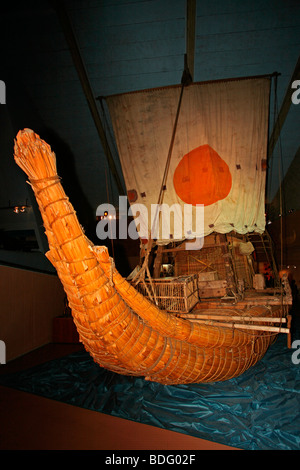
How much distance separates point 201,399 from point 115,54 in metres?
7.26

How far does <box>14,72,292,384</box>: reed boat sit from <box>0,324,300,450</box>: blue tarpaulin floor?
34 centimetres

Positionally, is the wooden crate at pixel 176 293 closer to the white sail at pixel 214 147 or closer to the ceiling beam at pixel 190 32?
the white sail at pixel 214 147

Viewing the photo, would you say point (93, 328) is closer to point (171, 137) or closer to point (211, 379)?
point (211, 379)

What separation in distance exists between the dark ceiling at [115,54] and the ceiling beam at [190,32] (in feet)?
0.06

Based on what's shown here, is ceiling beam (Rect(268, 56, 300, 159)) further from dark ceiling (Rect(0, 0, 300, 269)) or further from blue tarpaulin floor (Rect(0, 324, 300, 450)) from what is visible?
blue tarpaulin floor (Rect(0, 324, 300, 450))

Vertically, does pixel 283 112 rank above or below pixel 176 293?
above

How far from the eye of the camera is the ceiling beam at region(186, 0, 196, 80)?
484 centimetres

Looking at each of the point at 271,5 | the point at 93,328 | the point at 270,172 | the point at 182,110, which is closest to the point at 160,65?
the point at 182,110

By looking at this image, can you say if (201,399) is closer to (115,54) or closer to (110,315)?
(110,315)

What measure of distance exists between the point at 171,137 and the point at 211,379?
17.8 feet

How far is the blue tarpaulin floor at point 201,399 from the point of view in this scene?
260 cm

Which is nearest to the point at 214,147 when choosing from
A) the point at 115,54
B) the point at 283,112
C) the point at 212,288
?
the point at 283,112

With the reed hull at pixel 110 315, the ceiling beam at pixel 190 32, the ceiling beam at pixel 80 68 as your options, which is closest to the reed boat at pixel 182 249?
the reed hull at pixel 110 315

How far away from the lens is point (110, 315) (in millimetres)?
2162
